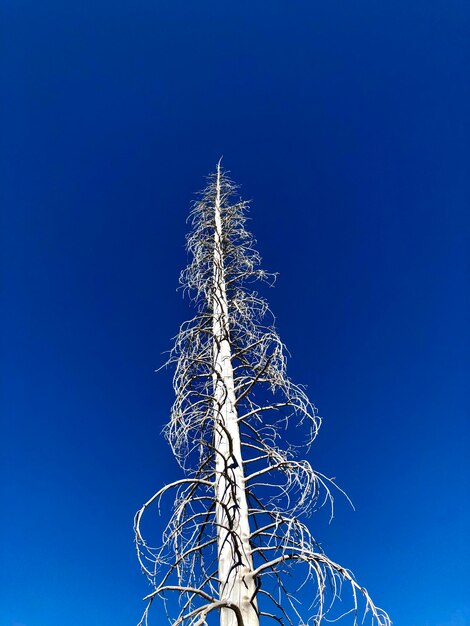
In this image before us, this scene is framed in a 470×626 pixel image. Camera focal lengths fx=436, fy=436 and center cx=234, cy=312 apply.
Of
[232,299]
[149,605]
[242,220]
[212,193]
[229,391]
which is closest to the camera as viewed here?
[149,605]

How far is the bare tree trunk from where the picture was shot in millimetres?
2568

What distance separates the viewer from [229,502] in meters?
2.98

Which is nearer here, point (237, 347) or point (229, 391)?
point (229, 391)

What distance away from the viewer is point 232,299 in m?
4.86

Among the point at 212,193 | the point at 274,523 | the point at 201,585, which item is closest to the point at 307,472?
the point at 274,523

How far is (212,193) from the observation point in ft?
22.4

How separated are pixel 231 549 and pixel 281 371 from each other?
59.4 inches

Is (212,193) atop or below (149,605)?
Result: atop

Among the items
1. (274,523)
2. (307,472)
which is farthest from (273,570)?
(307,472)

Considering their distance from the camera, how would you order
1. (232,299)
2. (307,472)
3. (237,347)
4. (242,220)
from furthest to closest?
(242,220)
(232,299)
(237,347)
(307,472)

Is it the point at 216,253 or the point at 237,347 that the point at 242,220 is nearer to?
the point at 216,253

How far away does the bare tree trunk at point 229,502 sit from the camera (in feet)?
8.43

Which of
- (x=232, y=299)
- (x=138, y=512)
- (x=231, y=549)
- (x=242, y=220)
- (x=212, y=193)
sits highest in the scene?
(x=212, y=193)

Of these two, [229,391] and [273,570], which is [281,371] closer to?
[229,391]
